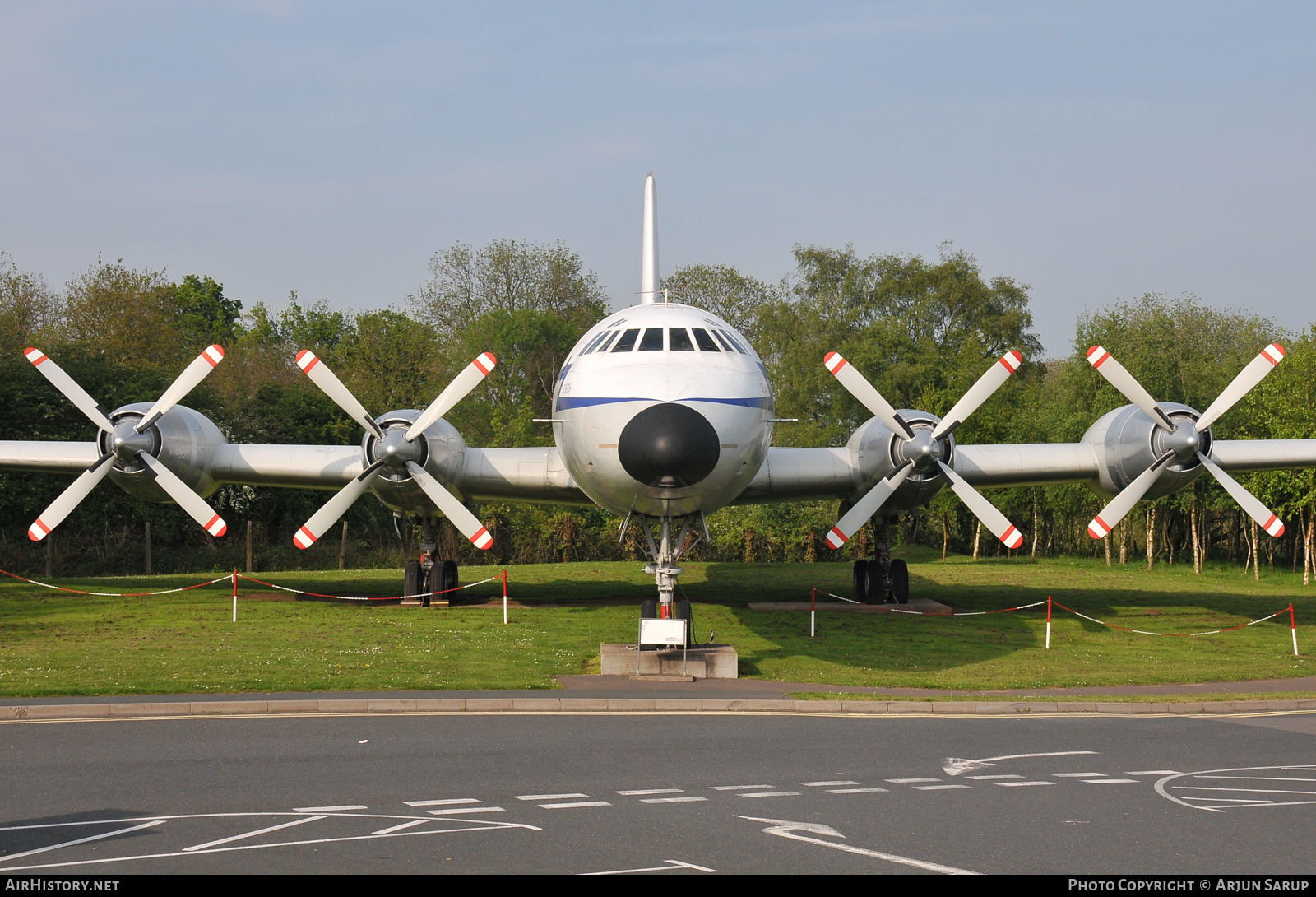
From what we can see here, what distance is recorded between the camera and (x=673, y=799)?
732 centimetres

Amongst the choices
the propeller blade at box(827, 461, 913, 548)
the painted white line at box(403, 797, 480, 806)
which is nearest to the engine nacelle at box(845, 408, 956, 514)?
the propeller blade at box(827, 461, 913, 548)

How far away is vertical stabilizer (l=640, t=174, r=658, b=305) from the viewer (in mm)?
21516

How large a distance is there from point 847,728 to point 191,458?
13.5 m

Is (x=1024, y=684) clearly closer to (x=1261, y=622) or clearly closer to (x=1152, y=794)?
(x=1152, y=794)

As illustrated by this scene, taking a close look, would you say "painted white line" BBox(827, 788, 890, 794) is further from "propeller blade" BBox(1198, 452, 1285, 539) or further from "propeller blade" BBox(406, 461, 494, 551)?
"propeller blade" BBox(1198, 452, 1285, 539)

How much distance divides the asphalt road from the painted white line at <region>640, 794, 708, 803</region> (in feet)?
0.13

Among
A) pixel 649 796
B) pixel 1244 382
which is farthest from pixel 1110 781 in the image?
pixel 1244 382

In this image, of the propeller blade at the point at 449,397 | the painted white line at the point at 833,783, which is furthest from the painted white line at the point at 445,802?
the propeller blade at the point at 449,397

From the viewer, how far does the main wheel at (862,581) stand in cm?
2175

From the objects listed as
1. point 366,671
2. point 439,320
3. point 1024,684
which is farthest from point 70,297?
point 1024,684

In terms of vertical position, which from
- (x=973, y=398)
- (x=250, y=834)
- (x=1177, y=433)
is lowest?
(x=250, y=834)

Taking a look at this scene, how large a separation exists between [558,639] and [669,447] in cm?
561

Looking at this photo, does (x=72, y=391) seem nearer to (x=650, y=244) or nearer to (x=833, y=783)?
(x=650, y=244)

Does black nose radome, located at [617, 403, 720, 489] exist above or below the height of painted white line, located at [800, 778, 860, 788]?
above
